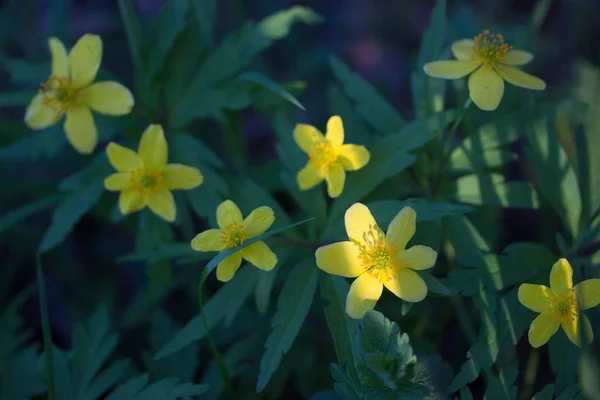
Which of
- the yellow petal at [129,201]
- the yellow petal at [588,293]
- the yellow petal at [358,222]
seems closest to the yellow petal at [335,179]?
the yellow petal at [358,222]

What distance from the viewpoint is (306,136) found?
2197 millimetres

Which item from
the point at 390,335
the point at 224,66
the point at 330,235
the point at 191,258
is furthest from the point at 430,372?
the point at 224,66

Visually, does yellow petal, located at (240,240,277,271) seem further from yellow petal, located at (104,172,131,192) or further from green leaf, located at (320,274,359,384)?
yellow petal, located at (104,172,131,192)

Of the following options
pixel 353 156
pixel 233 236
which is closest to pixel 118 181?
pixel 233 236

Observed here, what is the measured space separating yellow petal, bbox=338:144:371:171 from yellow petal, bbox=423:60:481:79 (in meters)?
0.38

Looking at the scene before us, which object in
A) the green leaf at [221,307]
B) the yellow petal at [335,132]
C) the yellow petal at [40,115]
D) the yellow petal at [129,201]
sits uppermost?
the yellow petal at [40,115]

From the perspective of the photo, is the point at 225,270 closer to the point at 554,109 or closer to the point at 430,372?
the point at 430,372

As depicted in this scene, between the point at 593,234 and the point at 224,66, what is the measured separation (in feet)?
5.77

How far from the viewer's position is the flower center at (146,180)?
223cm

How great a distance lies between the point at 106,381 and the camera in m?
2.25

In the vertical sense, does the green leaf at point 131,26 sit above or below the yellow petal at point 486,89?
above

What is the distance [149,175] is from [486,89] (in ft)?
4.45

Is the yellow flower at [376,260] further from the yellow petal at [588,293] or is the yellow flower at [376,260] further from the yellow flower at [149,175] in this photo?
the yellow flower at [149,175]

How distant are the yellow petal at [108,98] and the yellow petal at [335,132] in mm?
892
